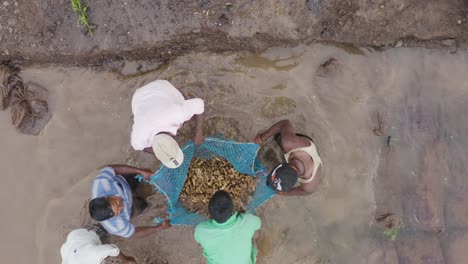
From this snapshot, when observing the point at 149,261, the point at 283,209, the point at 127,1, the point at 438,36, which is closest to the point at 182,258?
the point at 149,261

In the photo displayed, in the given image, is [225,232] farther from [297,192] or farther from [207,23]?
[207,23]

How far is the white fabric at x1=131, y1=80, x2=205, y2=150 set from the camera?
2.90 meters

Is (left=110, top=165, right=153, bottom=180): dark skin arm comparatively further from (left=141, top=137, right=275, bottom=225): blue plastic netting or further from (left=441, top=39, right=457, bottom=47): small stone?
(left=441, top=39, right=457, bottom=47): small stone

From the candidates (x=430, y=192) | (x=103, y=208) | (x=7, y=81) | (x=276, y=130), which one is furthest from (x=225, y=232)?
(x=7, y=81)

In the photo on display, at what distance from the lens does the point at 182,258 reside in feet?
12.6

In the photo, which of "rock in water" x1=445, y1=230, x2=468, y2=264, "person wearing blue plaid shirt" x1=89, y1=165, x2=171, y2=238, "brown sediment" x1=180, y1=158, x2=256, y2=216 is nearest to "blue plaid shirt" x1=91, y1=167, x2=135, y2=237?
"person wearing blue plaid shirt" x1=89, y1=165, x2=171, y2=238

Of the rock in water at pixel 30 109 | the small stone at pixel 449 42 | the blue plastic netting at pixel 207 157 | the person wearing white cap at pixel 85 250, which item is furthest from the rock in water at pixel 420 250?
the rock in water at pixel 30 109

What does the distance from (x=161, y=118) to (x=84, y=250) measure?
4.05 ft

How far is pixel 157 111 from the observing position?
9.53 ft

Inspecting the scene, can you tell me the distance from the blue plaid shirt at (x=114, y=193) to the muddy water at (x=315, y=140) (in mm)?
532

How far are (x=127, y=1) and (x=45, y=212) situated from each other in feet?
6.98

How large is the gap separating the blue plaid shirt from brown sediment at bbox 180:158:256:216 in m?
0.58

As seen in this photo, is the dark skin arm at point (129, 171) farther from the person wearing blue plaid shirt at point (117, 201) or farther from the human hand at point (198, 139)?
the human hand at point (198, 139)

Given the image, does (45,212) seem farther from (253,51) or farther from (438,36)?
(438,36)
